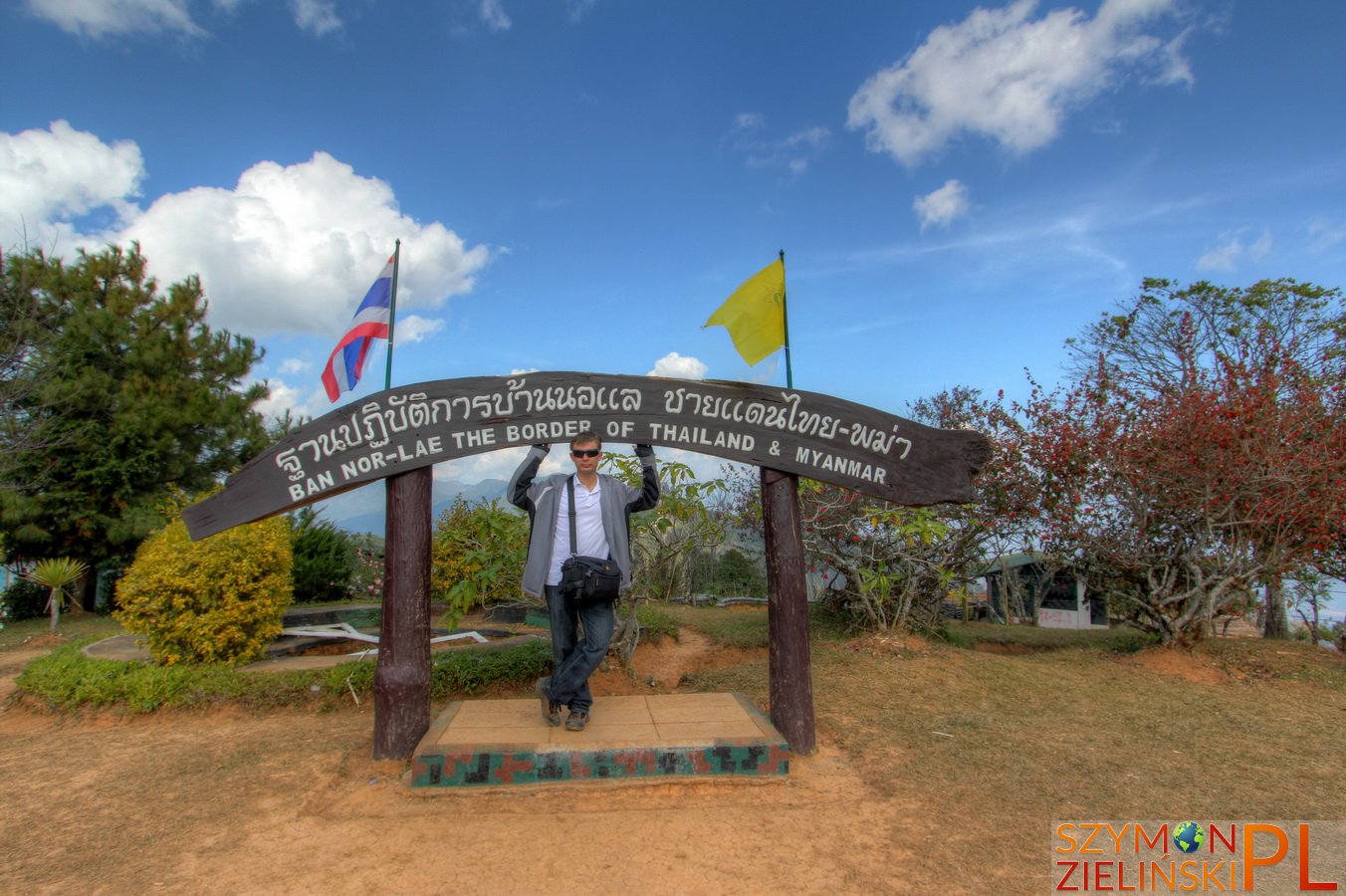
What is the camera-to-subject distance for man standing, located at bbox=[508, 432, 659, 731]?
4.61 meters

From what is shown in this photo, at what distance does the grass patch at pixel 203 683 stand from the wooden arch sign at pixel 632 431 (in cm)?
218

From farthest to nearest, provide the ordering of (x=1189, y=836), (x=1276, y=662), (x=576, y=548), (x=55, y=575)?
(x=55, y=575) < (x=1276, y=662) < (x=576, y=548) < (x=1189, y=836)

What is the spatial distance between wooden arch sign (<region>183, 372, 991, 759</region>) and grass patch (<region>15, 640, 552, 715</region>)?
5.08 feet

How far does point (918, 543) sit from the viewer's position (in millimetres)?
8992

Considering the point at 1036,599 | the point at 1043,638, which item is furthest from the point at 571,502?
the point at 1036,599

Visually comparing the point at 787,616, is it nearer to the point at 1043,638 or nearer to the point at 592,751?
the point at 592,751

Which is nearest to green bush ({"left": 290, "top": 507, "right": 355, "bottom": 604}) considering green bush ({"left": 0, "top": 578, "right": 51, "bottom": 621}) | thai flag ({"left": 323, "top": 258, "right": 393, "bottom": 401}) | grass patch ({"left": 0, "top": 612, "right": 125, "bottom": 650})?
grass patch ({"left": 0, "top": 612, "right": 125, "bottom": 650})

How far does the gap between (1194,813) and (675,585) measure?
13.5 m

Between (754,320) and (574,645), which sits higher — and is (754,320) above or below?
above

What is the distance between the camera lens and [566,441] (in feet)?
16.5

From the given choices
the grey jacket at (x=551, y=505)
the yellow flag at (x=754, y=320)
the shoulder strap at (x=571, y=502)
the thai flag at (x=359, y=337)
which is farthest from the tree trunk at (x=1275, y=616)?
the thai flag at (x=359, y=337)

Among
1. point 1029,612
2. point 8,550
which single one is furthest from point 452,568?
point 1029,612

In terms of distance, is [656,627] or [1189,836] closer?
[1189,836]

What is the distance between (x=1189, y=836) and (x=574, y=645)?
3345 millimetres
